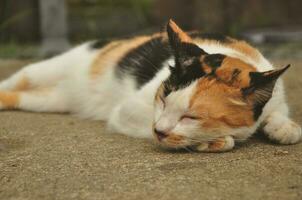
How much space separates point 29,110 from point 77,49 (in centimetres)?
56

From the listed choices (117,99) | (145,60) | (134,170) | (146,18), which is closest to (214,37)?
(145,60)

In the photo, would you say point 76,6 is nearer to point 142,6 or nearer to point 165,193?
point 142,6

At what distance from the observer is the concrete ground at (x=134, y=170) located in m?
1.94

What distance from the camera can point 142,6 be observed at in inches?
288

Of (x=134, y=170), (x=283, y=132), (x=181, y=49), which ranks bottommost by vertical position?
(x=134, y=170)

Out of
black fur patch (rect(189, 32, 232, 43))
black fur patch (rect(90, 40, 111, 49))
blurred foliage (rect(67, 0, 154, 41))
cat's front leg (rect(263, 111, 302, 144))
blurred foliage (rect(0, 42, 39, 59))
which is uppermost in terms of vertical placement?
blurred foliage (rect(67, 0, 154, 41))

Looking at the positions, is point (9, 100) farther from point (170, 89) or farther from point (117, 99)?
point (170, 89)

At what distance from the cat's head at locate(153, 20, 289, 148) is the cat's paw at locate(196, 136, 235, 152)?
3 cm

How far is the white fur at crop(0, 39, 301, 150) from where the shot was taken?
240 cm

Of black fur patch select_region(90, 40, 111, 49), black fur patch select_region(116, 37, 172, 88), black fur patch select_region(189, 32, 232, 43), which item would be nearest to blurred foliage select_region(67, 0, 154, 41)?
black fur patch select_region(90, 40, 111, 49)

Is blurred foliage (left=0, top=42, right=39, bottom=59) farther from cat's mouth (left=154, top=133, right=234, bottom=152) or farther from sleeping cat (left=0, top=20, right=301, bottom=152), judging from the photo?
cat's mouth (left=154, top=133, right=234, bottom=152)

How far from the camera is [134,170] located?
218 cm

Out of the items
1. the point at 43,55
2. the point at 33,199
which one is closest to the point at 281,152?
the point at 33,199

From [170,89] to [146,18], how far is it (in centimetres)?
508
